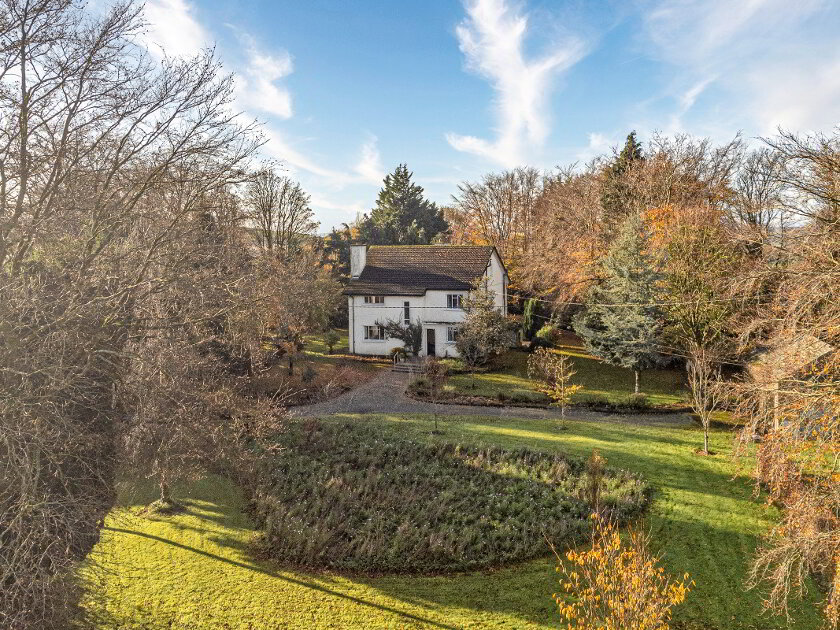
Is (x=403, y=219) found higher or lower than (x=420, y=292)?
higher

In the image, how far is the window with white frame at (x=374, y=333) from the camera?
32312 mm

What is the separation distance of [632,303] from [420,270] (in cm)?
1411

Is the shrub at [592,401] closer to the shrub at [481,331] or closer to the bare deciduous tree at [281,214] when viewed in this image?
the shrub at [481,331]

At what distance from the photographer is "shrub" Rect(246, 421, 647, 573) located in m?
11.4

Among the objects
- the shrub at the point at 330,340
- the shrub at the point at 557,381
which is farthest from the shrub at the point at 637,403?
the shrub at the point at 330,340

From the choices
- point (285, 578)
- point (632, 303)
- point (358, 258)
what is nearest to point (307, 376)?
point (358, 258)

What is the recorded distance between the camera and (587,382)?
89.2 feet

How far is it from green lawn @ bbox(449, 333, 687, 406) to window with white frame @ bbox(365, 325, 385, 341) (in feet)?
22.3

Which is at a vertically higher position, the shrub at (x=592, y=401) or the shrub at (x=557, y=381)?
the shrub at (x=557, y=381)

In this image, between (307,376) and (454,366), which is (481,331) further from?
(307,376)

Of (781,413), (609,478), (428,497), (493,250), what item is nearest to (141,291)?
(428,497)

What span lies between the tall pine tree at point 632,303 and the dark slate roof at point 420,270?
8.58 metres

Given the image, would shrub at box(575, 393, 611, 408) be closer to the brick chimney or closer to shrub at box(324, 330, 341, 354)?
shrub at box(324, 330, 341, 354)

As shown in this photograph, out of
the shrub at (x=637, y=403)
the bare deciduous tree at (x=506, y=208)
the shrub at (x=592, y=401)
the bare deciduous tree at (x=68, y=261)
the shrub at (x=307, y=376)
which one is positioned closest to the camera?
the bare deciduous tree at (x=68, y=261)
